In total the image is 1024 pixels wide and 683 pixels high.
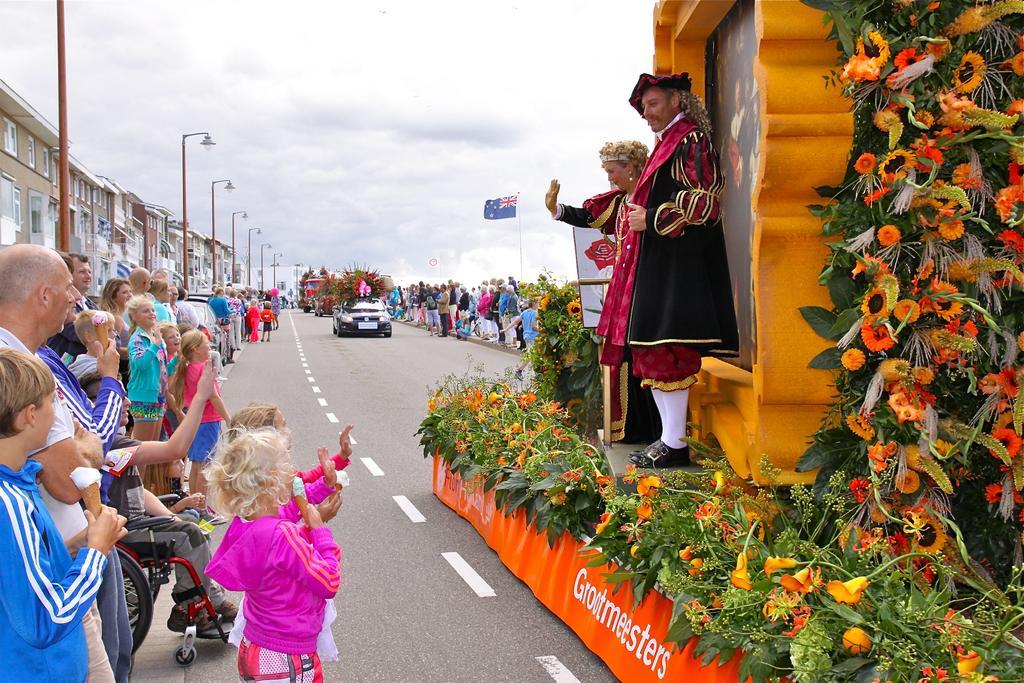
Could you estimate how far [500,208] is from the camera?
26.2m

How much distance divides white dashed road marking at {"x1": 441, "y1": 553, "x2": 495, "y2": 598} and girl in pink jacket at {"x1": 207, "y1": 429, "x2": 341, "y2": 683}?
264 centimetres

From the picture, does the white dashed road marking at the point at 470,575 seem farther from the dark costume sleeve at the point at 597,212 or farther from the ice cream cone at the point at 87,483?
the ice cream cone at the point at 87,483

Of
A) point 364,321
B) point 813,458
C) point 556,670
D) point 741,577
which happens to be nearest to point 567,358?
point 556,670

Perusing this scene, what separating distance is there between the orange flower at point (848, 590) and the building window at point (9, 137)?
45.8m

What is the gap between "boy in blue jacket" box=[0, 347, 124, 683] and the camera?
7.97 ft

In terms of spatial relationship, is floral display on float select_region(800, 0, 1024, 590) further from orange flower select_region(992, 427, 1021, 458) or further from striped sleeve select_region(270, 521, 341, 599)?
striped sleeve select_region(270, 521, 341, 599)

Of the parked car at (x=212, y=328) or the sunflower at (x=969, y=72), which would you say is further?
the parked car at (x=212, y=328)

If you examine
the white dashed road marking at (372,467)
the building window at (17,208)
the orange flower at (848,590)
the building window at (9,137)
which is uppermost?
the building window at (9,137)

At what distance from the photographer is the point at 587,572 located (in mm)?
4945

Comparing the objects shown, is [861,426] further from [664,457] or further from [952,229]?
[664,457]

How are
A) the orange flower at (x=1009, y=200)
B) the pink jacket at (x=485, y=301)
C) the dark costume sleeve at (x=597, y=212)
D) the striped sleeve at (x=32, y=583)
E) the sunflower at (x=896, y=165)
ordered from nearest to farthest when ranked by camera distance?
the striped sleeve at (x=32, y=583), the orange flower at (x=1009, y=200), the sunflower at (x=896, y=165), the dark costume sleeve at (x=597, y=212), the pink jacket at (x=485, y=301)

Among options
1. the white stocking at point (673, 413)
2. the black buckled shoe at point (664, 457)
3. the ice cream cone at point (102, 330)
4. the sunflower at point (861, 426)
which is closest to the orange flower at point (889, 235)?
the sunflower at point (861, 426)

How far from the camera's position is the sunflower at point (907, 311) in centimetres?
323

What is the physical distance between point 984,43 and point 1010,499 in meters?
1.61
